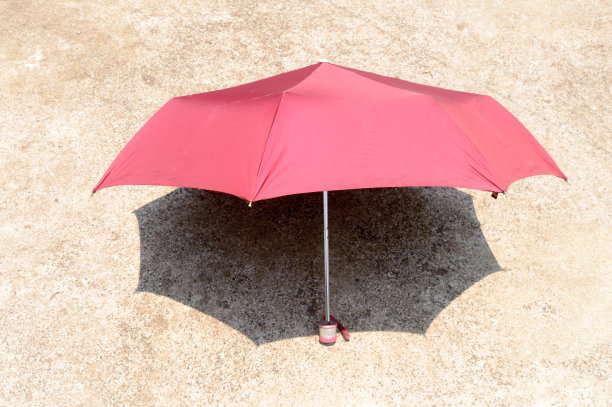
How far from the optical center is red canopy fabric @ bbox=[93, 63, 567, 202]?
11.5 ft

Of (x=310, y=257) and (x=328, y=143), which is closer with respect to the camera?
(x=328, y=143)

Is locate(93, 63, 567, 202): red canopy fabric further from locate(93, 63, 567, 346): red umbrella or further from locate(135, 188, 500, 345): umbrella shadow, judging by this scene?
locate(135, 188, 500, 345): umbrella shadow

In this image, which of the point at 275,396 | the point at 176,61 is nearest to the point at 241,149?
the point at 275,396

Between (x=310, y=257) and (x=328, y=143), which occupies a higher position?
(x=328, y=143)

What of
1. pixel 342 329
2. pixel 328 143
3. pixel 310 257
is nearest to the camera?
pixel 328 143

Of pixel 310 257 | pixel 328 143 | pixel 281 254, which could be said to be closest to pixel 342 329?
pixel 310 257

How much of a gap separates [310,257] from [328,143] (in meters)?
Answer: 1.98

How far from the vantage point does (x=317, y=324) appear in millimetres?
4699

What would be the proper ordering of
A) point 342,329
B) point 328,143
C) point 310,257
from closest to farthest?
point 328,143, point 342,329, point 310,257

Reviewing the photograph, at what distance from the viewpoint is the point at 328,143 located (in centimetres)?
366

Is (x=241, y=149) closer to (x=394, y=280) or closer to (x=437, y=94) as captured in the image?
(x=437, y=94)

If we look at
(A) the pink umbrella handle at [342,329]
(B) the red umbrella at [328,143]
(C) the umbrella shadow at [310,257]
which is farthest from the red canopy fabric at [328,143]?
(A) the pink umbrella handle at [342,329]

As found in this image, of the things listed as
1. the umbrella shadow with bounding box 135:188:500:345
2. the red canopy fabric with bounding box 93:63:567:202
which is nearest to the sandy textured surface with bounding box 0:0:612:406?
the umbrella shadow with bounding box 135:188:500:345

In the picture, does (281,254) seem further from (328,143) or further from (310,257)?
(328,143)
